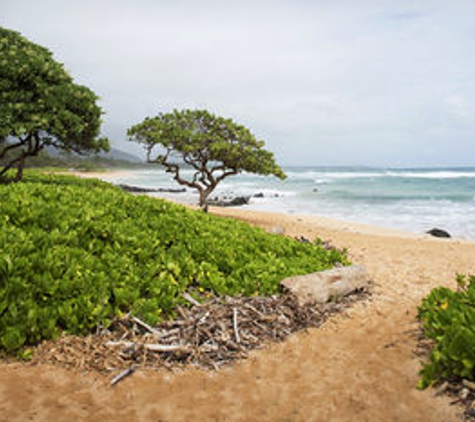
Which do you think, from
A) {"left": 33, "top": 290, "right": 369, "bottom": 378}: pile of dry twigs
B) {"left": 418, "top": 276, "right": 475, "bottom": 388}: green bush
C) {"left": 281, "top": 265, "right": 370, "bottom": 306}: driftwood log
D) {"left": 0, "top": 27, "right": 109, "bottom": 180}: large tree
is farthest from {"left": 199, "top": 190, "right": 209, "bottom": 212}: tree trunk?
{"left": 418, "top": 276, "right": 475, "bottom": 388}: green bush

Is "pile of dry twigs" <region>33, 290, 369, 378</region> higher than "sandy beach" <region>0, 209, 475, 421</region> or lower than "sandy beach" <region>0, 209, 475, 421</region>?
higher

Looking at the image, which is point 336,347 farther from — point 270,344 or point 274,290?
point 274,290

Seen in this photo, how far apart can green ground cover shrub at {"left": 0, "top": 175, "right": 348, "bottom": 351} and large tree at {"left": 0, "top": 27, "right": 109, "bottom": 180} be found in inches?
188

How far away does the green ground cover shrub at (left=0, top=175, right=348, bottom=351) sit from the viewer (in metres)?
4.86

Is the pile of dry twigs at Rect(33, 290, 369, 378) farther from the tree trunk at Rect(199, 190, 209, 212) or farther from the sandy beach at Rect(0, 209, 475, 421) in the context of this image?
the tree trunk at Rect(199, 190, 209, 212)

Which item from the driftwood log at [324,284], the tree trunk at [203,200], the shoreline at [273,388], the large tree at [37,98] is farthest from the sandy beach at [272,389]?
the tree trunk at [203,200]

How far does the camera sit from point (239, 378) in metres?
4.48

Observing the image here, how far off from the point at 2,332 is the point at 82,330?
932mm

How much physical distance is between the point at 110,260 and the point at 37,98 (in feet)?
33.6

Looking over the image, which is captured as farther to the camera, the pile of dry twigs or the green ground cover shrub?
the green ground cover shrub

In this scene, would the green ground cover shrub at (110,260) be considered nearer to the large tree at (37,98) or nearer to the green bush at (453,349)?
the green bush at (453,349)

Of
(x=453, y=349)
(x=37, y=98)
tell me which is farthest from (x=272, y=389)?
(x=37, y=98)

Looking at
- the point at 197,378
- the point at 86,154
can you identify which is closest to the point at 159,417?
the point at 197,378

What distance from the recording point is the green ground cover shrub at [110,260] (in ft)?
16.0
